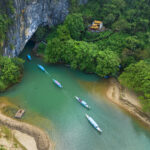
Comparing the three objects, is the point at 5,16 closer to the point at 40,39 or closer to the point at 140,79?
the point at 40,39

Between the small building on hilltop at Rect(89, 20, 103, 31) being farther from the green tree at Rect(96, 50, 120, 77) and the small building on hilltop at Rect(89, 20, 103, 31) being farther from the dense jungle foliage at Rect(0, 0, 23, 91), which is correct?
the dense jungle foliage at Rect(0, 0, 23, 91)

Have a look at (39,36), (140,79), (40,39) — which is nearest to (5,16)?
(39,36)

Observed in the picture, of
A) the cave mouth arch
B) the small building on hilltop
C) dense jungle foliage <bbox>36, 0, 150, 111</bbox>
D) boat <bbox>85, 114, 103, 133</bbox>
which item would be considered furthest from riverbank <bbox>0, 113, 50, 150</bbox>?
the small building on hilltop

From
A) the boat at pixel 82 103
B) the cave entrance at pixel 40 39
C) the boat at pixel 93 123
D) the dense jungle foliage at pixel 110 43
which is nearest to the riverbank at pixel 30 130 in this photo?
the boat at pixel 93 123

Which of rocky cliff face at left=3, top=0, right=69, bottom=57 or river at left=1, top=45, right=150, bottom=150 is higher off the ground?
rocky cliff face at left=3, top=0, right=69, bottom=57

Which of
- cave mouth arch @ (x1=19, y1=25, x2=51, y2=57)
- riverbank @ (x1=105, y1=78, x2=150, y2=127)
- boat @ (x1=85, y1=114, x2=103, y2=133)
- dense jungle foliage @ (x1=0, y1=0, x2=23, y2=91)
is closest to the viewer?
boat @ (x1=85, y1=114, x2=103, y2=133)

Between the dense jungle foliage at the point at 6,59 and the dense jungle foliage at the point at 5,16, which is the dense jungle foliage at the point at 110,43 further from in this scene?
the dense jungle foliage at the point at 5,16

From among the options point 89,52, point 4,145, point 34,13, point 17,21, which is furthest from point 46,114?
point 34,13
